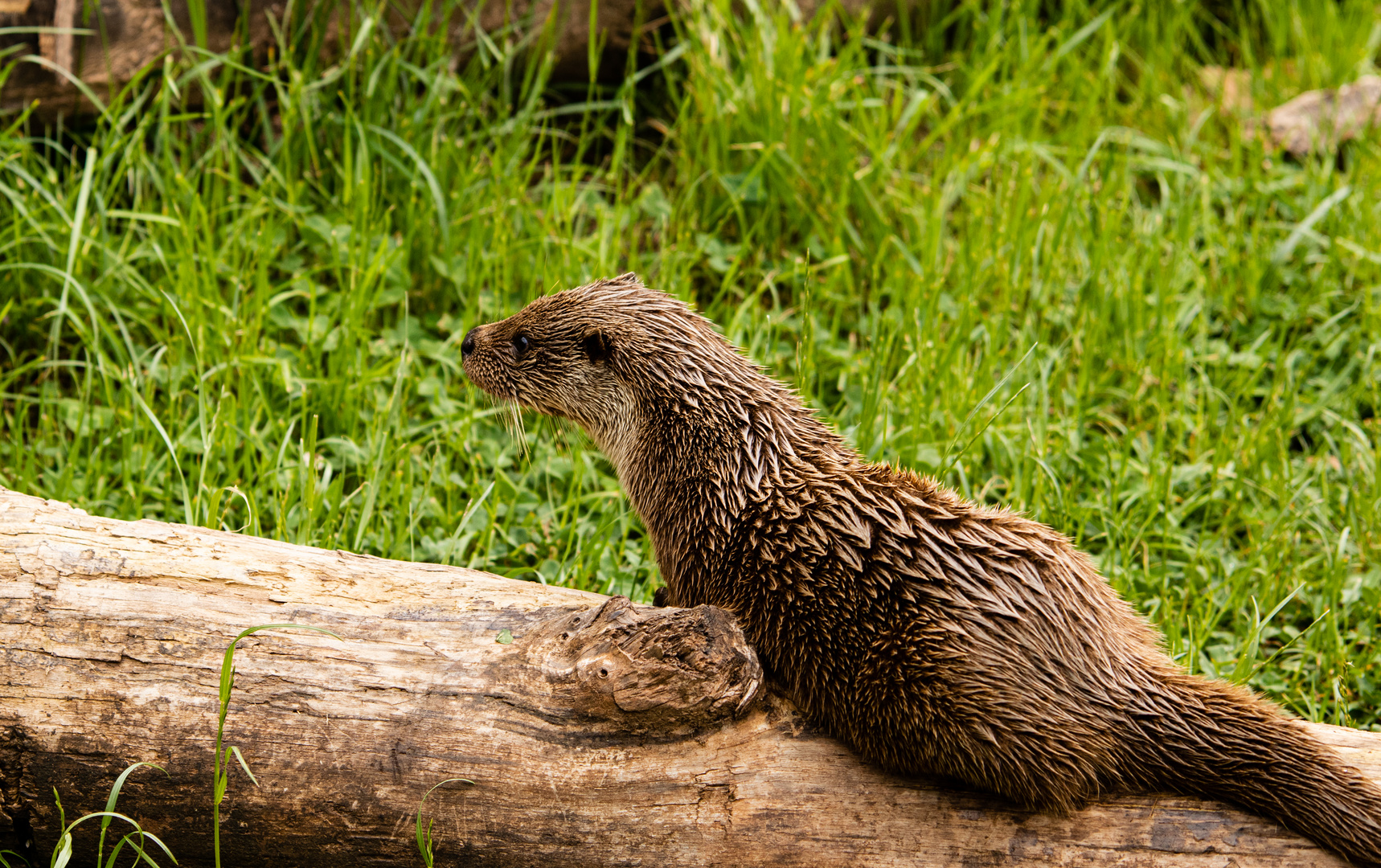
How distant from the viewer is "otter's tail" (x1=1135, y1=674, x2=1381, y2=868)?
205 cm

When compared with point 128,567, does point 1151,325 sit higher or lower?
higher

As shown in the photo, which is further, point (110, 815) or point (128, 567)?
point (128, 567)

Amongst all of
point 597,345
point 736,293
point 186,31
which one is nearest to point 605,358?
point 597,345

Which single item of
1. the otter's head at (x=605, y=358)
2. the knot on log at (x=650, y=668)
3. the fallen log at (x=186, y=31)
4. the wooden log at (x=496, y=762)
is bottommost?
the wooden log at (x=496, y=762)

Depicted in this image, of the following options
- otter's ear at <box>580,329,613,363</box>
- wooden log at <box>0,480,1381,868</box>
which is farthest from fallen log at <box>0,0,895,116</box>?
wooden log at <box>0,480,1381,868</box>

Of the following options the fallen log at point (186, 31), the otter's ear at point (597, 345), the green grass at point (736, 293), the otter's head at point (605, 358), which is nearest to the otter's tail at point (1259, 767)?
the green grass at point (736, 293)

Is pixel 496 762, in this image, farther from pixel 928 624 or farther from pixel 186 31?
pixel 186 31

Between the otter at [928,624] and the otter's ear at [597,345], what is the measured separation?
7 centimetres

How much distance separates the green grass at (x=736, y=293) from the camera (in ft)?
10.6

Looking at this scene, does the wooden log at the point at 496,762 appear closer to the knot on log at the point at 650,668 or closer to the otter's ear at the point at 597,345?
the knot on log at the point at 650,668

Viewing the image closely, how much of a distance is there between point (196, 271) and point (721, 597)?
2.29 m

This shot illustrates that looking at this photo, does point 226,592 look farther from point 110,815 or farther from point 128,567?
point 110,815

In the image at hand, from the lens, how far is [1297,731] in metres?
2.13

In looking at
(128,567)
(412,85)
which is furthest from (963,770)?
(412,85)
